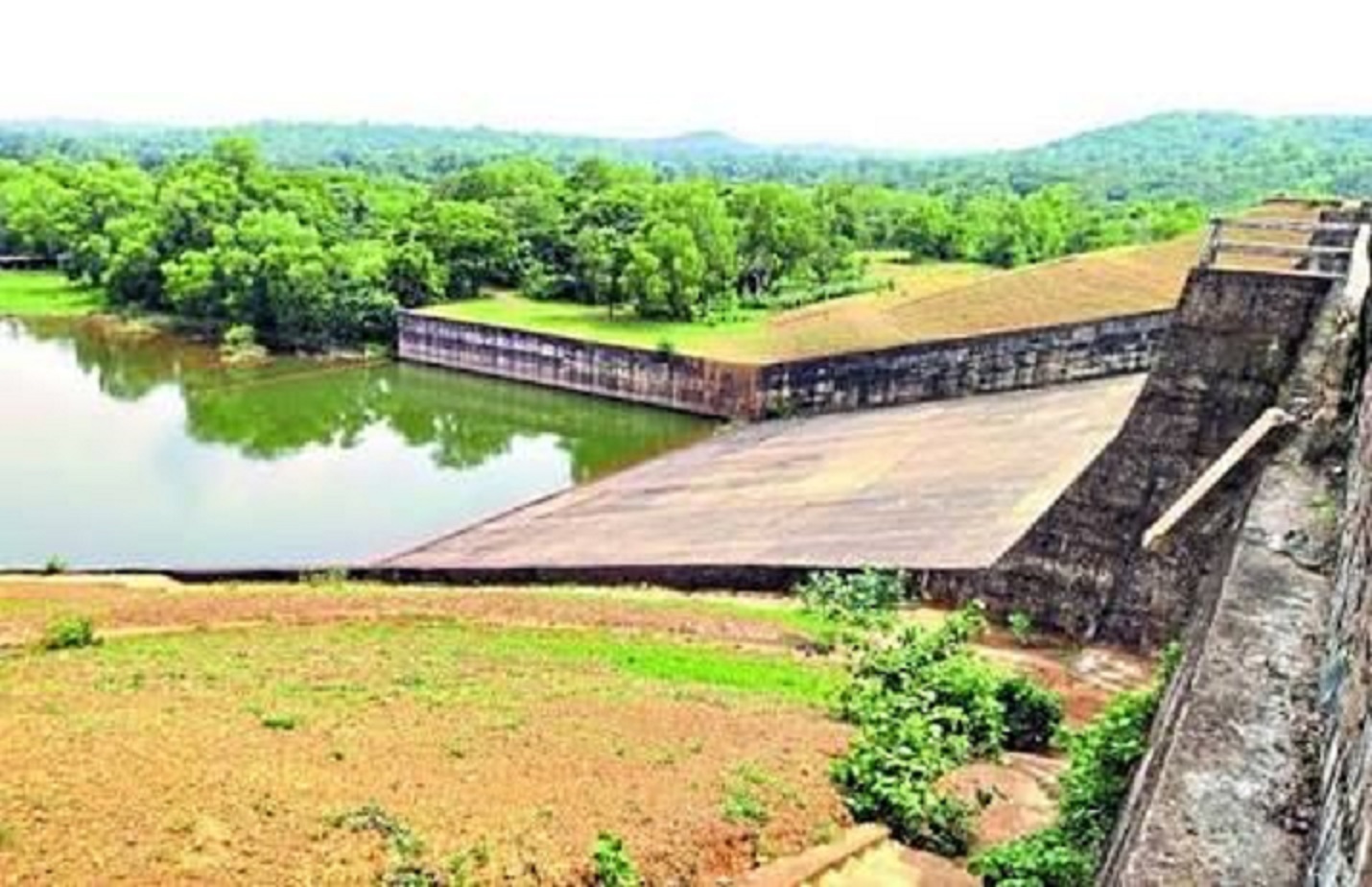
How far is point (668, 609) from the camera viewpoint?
1756 cm

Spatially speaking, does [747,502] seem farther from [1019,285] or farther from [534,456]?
[1019,285]

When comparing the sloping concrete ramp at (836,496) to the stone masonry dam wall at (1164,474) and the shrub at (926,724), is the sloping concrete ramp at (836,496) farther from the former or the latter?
the shrub at (926,724)

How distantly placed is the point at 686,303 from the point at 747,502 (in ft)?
71.0

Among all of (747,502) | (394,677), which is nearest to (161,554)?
Answer: (747,502)

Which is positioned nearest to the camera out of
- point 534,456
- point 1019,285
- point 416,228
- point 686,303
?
point 534,456

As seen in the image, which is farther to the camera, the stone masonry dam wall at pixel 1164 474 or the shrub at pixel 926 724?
the stone masonry dam wall at pixel 1164 474

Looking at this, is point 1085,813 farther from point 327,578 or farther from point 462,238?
point 462,238

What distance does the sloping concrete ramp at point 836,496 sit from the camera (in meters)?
21.2

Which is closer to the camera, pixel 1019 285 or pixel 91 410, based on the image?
pixel 91 410

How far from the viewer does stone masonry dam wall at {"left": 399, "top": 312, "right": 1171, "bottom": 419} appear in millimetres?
36625

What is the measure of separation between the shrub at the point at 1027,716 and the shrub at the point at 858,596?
13.6 ft

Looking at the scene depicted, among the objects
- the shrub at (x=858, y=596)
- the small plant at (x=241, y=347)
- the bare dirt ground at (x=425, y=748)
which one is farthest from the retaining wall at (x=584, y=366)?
the bare dirt ground at (x=425, y=748)

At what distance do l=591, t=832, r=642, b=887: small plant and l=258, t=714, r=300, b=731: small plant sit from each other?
296cm

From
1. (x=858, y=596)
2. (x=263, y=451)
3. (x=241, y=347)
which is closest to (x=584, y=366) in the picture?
(x=263, y=451)
